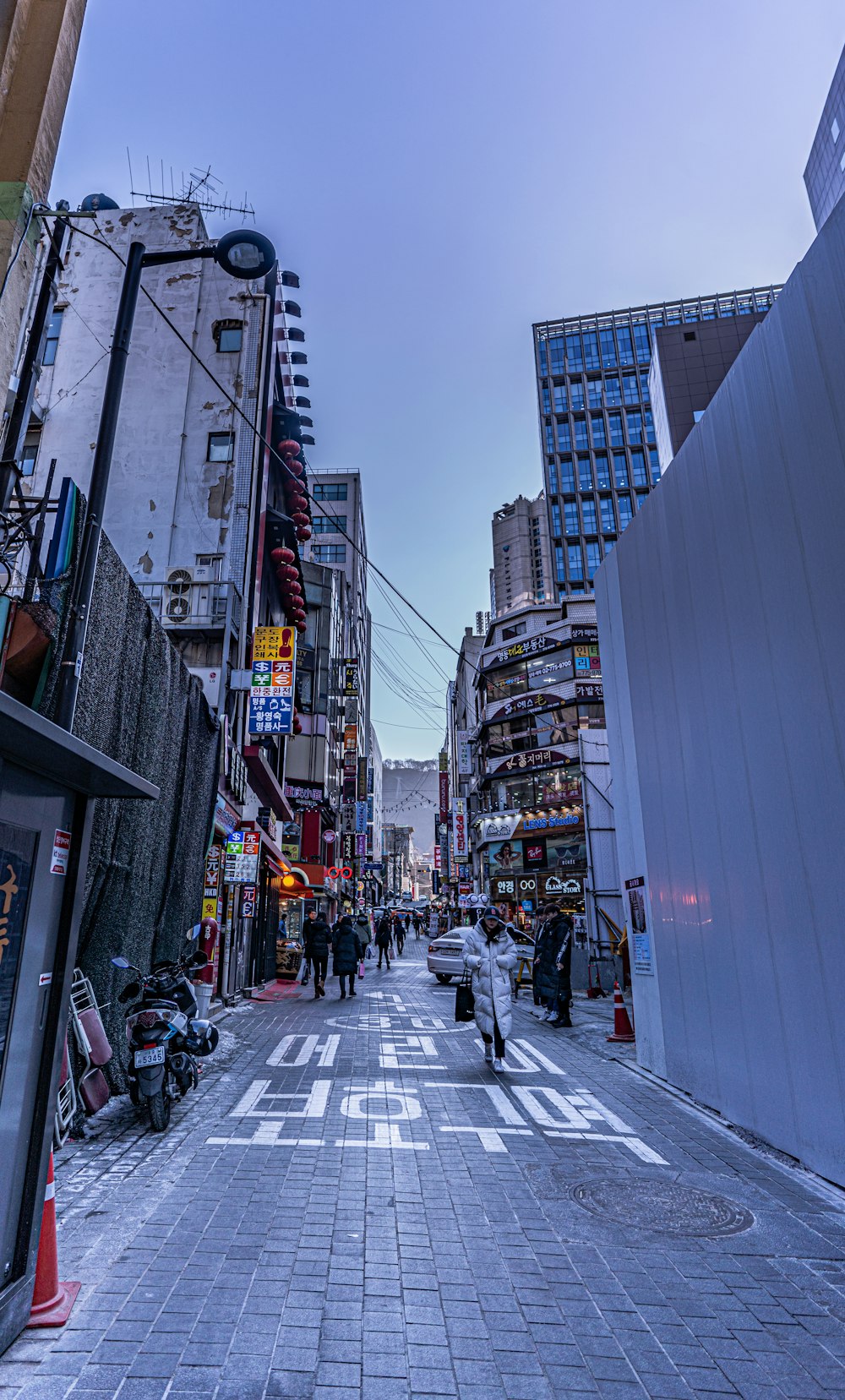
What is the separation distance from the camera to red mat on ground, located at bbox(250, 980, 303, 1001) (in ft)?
55.6

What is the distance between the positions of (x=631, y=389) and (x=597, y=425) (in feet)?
20.6

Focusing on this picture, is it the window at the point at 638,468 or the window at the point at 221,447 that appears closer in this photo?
the window at the point at 221,447

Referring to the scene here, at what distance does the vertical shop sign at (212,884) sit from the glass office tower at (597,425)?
232 ft

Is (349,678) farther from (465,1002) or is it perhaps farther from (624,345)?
(624,345)

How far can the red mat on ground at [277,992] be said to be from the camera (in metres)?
17.0

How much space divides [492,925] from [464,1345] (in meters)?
6.24

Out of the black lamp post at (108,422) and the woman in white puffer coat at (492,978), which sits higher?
the black lamp post at (108,422)

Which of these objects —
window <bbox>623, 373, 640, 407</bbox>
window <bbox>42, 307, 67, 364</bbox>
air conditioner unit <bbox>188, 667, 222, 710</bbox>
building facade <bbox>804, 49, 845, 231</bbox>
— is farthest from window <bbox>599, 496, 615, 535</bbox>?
air conditioner unit <bbox>188, 667, 222, 710</bbox>

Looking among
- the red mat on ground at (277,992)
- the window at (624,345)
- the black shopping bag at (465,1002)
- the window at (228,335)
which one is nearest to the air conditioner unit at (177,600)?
the window at (228,335)

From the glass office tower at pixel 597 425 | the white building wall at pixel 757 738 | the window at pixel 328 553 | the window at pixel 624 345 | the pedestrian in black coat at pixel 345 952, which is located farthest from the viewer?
the window at pixel 624 345

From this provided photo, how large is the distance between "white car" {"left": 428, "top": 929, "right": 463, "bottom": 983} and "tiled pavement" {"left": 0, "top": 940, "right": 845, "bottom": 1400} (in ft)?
48.5

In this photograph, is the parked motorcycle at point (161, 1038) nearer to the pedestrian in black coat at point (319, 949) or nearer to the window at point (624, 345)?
the pedestrian in black coat at point (319, 949)

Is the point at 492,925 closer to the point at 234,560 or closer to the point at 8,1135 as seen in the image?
the point at 8,1135

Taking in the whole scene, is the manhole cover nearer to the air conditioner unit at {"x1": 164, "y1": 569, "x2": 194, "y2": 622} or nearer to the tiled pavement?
the tiled pavement
